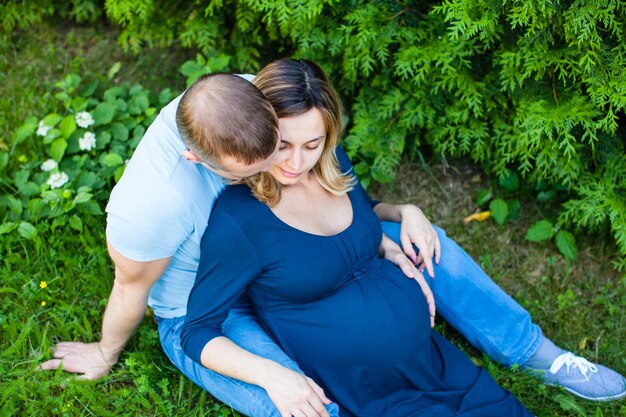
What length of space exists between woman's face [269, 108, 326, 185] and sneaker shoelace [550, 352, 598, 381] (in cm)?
147

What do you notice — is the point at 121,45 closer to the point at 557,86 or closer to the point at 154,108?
the point at 154,108

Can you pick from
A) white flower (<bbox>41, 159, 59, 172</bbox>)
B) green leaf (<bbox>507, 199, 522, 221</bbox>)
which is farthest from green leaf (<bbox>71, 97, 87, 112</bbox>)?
green leaf (<bbox>507, 199, 522, 221</bbox>)

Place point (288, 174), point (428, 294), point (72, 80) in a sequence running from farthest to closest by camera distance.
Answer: point (72, 80)
point (428, 294)
point (288, 174)

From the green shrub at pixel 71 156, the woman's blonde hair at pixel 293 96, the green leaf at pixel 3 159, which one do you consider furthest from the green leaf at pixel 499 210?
the green leaf at pixel 3 159

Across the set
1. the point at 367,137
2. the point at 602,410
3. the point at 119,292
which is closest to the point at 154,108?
the point at 367,137

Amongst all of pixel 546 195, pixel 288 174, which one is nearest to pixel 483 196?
pixel 546 195

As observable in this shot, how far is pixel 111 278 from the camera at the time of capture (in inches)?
132

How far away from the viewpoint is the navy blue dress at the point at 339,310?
249 centimetres

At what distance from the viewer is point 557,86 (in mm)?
3279

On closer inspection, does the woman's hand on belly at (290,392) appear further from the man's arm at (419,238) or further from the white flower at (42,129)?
the white flower at (42,129)

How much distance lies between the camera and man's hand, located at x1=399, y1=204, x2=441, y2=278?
9.66ft

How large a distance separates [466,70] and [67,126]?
2.07 m

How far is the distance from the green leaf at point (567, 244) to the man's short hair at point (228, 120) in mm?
2021

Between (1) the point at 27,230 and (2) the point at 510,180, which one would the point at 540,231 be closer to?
(2) the point at 510,180
